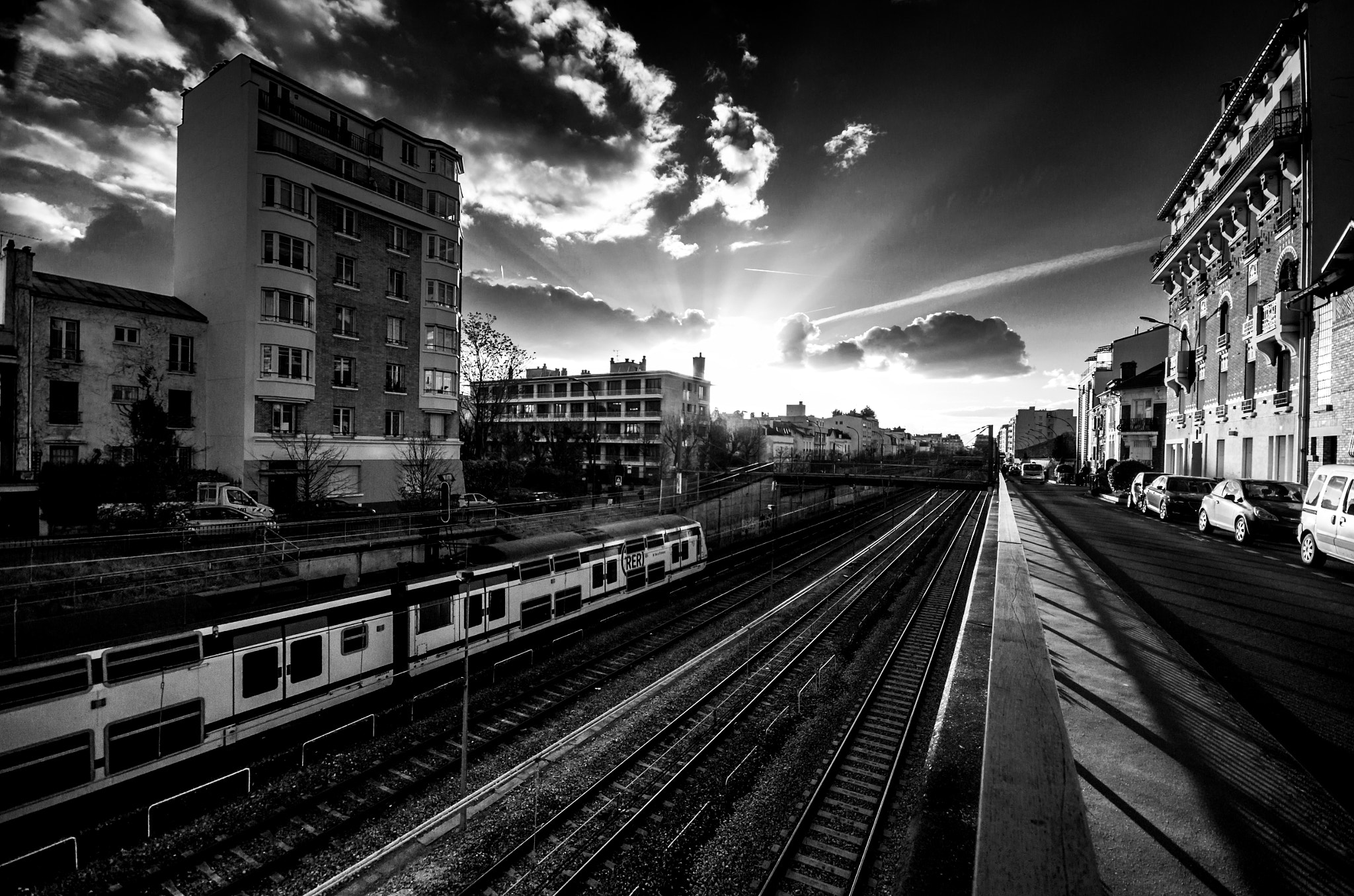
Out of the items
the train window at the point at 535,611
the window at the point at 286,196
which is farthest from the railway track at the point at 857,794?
the window at the point at 286,196

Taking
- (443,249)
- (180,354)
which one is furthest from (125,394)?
(443,249)

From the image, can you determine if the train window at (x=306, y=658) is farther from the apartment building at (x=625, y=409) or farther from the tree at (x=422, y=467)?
the apartment building at (x=625, y=409)

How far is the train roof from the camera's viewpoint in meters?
14.9

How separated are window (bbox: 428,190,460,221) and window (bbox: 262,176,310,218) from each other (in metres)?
7.49

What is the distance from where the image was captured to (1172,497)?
2431cm

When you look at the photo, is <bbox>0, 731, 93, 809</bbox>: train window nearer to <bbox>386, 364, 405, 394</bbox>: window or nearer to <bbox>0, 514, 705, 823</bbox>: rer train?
<bbox>0, 514, 705, 823</bbox>: rer train

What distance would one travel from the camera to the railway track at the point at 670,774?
7.45m

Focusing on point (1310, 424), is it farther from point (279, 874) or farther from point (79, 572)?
point (79, 572)

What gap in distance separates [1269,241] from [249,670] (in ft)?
139

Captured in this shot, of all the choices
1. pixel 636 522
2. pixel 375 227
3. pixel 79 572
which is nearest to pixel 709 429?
pixel 375 227

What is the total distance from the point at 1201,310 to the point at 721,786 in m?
46.4

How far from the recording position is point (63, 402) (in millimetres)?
26625

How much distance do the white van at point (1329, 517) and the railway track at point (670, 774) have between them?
10.8m

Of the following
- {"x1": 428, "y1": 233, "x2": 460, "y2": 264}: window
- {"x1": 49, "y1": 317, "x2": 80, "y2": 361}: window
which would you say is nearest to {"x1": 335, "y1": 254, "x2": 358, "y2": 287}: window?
{"x1": 428, "y1": 233, "x2": 460, "y2": 264}: window
